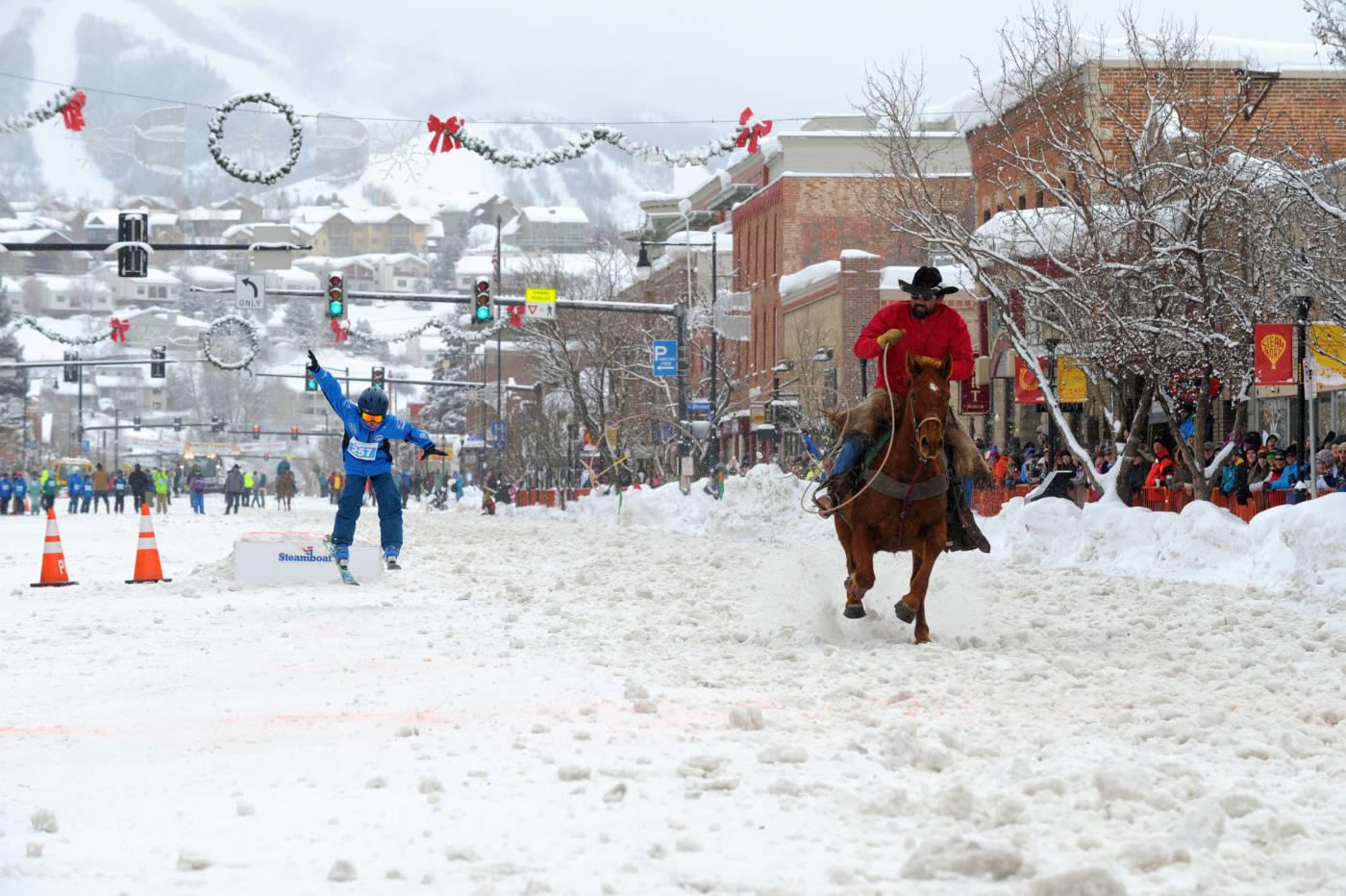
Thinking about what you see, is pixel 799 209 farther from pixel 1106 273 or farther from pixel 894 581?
pixel 894 581

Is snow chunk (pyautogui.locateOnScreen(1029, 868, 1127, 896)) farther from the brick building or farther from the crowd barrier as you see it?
the brick building

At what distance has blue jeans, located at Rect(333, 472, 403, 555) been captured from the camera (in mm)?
16062

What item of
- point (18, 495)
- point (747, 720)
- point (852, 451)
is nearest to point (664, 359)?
point (18, 495)

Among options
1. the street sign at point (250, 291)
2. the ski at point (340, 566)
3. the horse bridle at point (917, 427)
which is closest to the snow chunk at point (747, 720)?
the horse bridle at point (917, 427)

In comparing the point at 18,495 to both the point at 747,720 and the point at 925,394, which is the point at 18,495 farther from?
the point at 747,720

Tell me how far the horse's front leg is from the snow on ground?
168 mm

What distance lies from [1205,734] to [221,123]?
2271cm

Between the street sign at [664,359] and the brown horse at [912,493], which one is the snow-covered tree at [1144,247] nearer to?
the brown horse at [912,493]

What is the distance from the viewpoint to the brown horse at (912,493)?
36.1ft

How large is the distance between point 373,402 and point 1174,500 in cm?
1186

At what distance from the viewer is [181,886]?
4.86 m

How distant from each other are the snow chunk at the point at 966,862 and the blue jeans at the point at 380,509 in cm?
1140

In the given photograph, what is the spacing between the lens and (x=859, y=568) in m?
11.5

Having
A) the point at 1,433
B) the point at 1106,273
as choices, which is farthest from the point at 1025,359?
the point at 1,433
